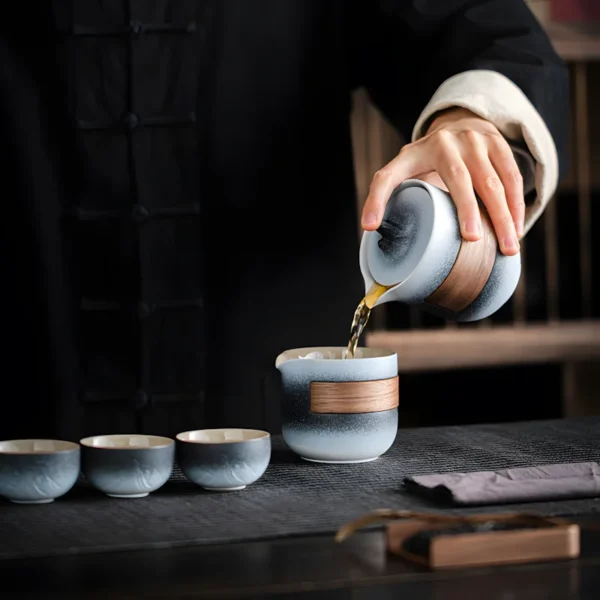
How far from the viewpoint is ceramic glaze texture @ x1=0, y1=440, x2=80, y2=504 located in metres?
1.05

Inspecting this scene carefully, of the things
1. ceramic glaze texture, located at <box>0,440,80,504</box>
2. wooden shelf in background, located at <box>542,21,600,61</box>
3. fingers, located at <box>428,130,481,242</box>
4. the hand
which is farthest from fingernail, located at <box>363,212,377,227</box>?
wooden shelf in background, located at <box>542,21,600,61</box>

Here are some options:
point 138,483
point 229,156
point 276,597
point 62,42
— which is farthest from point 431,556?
point 62,42

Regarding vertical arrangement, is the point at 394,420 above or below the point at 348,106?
below

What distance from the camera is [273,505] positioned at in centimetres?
105

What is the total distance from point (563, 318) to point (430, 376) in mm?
486

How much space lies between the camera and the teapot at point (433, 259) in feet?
3.99

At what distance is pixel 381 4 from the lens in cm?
188

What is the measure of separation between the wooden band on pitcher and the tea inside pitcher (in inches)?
3.9

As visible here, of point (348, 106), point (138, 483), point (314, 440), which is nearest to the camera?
point (138, 483)

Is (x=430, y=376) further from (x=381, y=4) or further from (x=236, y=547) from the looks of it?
(x=236, y=547)

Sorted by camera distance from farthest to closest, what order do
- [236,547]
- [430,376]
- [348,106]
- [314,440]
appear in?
[430,376] < [348,106] < [314,440] < [236,547]

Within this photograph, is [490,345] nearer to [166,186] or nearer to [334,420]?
[166,186]

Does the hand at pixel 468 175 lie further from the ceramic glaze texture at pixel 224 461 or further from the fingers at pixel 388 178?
the ceramic glaze texture at pixel 224 461

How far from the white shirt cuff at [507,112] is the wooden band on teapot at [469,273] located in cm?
27
